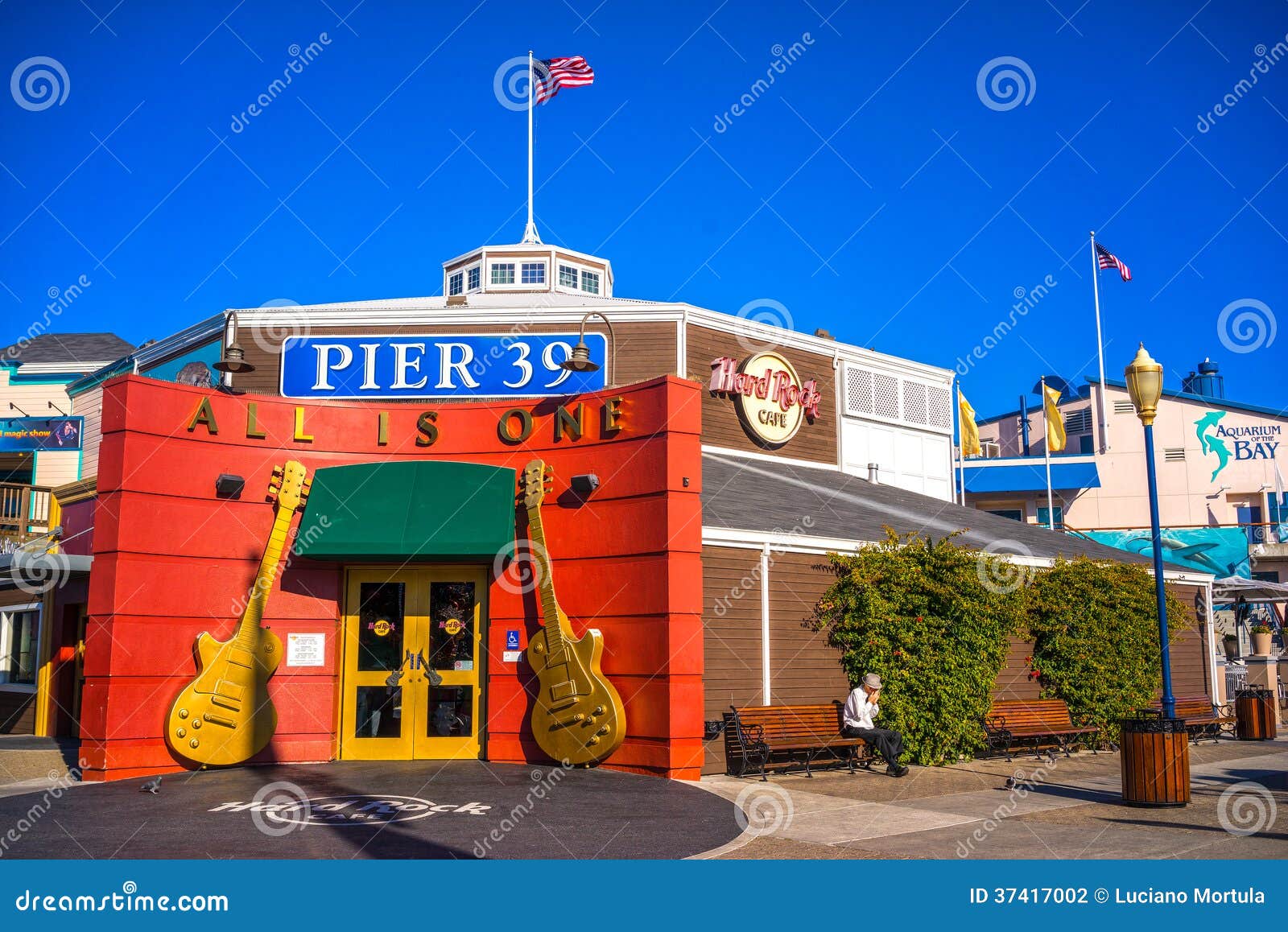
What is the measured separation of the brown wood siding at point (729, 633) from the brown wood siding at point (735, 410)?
18.3 ft

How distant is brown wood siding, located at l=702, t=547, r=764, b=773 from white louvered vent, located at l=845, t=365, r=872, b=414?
957 centimetres

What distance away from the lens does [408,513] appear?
49.3ft

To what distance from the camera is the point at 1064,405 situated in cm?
4925

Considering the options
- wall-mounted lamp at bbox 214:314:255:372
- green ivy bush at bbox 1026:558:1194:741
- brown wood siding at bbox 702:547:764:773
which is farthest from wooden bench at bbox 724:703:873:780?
wall-mounted lamp at bbox 214:314:255:372

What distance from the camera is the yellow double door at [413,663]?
15234 millimetres

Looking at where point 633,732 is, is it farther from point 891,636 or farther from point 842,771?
point 891,636

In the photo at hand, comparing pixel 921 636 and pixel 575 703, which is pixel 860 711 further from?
pixel 575 703

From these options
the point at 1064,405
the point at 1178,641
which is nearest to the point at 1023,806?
the point at 1178,641

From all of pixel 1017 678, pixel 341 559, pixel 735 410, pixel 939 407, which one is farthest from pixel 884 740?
pixel 939 407

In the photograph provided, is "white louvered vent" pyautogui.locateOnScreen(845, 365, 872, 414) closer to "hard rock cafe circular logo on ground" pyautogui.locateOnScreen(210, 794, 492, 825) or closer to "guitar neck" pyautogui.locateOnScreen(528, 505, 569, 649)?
"guitar neck" pyautogui.locateOnScreen(528, 505, 569, 649)

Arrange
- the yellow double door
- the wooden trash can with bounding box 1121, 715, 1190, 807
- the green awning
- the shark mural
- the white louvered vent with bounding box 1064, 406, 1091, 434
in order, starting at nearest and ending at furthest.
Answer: the wooden trash can with bounding box 1121, 715, 1190, 807
the green awning
the yellow double door
the shark mural
the white louvered vent with bounding box 1064, 406, 1091, 434

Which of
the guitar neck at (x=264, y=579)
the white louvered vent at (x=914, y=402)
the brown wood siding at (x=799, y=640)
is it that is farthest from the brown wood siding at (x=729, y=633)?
the white louvered vent at (x=914, y=402)

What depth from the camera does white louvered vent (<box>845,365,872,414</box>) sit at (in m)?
24.3

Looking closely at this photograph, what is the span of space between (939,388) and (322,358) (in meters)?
15.5
